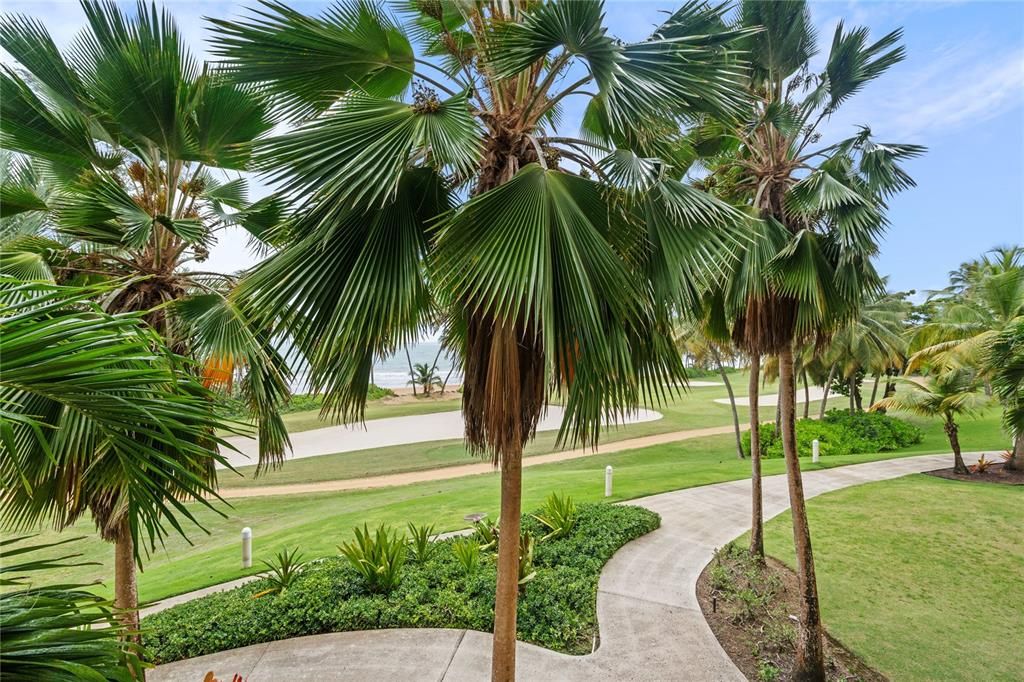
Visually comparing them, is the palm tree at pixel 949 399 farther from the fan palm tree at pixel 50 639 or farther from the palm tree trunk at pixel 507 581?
the fan palm tree at pixel 50 639

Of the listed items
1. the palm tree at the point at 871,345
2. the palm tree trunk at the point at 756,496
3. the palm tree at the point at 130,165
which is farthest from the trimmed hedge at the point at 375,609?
the palm tree at the point at 871,345

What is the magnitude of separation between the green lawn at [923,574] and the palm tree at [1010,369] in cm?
246

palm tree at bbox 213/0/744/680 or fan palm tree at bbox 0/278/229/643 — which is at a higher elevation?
palm tree at bbox 213/0/744/680

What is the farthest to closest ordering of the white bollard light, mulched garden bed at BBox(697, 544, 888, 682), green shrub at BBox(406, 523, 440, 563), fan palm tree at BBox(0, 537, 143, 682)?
the white bollard light
green shrub at BBox(406, 523, 440, 563)
mulched garden bed at BBox(697, 544, 888, 682)
fan palm tree at BBox(0, 537, 143, 682)

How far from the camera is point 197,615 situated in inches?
206

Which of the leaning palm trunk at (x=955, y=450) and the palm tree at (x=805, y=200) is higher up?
the palm tree at (x=805, y=200)

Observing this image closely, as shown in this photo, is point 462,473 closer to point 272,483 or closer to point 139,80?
point 272,483

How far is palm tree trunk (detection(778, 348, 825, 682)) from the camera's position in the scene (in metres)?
4.70

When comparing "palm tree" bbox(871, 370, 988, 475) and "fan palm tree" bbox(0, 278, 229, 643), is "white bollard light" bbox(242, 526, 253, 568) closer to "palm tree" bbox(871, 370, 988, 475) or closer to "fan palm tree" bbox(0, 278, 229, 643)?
"fan palm tree" bbox(0, 278, 229, 643)

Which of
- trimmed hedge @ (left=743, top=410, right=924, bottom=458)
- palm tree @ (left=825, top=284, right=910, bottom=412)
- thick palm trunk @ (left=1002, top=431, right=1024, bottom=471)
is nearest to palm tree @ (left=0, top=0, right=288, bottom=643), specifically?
trimmed hedge @ (left=743, top=410, right=924, bottom=458)

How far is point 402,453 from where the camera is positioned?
1658 cm

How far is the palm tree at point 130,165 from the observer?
319 cm

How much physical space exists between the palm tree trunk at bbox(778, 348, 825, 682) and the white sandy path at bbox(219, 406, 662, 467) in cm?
1055

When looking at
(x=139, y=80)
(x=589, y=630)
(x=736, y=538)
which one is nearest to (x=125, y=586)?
(x=139, y=80)
